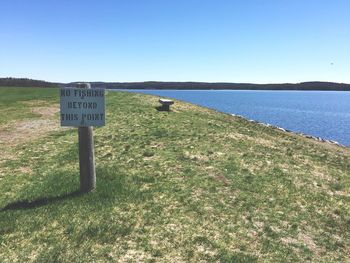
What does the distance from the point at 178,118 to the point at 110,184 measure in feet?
47.4

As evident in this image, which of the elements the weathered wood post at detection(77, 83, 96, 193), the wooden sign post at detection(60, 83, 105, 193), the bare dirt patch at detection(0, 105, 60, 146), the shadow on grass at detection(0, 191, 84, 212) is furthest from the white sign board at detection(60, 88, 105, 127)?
the bare dirt patch at detection(0, 105, 60, 146)

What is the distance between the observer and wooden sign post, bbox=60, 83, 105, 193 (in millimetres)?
11312

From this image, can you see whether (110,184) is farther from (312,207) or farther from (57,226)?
(312,207)

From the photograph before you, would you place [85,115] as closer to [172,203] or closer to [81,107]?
[81,107]

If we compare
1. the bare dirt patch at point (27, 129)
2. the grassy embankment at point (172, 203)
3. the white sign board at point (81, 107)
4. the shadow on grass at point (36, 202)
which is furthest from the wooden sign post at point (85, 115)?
the bare dirt patch at point (27, 129)

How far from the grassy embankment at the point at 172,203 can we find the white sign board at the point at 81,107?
2.09m

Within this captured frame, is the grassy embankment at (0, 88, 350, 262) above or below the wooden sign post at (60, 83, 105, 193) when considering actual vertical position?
below

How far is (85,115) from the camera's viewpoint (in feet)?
37.7

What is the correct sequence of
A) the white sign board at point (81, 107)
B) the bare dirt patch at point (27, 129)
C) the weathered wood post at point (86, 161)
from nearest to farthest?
the white sign board at point (81, 107) < the weathered wood post at point (86, 161) < the bare dirt patch at point (27, 129)

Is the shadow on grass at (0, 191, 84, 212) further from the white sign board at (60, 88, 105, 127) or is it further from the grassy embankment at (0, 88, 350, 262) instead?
the white sign board at (60, 88, 105, 127)

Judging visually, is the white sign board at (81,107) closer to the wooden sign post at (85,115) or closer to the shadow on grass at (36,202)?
the wooden sign post at (85,115)

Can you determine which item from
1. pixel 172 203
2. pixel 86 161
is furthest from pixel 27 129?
pixel 172 203

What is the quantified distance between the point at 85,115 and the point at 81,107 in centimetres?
25

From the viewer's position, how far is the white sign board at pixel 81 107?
11297mm
